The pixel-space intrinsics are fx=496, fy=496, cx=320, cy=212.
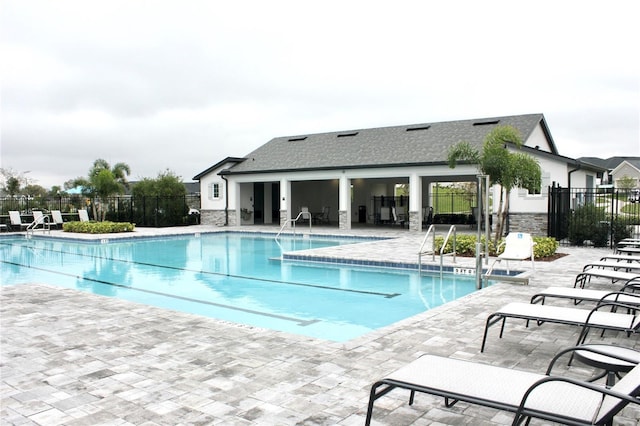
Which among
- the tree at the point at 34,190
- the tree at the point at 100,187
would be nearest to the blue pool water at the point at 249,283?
the tree at the point at 100,187

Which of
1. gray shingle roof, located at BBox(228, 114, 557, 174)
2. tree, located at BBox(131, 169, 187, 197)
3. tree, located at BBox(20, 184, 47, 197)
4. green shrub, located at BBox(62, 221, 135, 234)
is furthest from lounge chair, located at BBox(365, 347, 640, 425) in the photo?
tree, located at BBox(20, 184, 47, 197)

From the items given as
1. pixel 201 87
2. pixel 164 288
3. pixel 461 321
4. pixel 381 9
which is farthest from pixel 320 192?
pixel 461 321

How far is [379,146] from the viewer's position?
2402cm

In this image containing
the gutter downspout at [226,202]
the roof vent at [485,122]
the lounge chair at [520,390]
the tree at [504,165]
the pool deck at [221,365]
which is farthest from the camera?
the gutter downspout at [226,202]

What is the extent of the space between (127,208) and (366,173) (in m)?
13.5

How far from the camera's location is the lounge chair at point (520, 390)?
2383mm

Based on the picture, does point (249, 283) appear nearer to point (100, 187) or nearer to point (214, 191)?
point (214, 191)

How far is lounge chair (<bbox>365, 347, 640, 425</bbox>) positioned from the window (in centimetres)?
2509

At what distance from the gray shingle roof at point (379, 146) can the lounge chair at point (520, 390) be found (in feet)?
57.6

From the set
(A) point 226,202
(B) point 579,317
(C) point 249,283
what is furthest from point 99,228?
(B) point 579,317

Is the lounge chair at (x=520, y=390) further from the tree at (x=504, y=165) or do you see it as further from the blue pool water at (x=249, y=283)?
the tree at (x=504, y=165)

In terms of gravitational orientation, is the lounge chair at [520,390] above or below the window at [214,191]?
below

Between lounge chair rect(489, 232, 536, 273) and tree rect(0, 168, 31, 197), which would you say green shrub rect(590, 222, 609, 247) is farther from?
tree rect(0, 168, 31, 197)

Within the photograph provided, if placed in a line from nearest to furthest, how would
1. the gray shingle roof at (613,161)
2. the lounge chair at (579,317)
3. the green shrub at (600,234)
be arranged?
the lounge chair at (579,317) < the green shrub at (600,234) < the gray shingle roof at (613,161)
